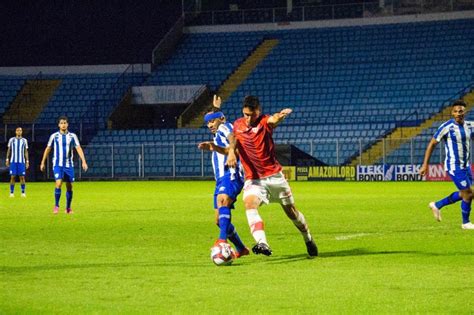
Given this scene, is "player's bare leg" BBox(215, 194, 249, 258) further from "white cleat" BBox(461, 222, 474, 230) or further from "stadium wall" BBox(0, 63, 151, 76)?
"stadium wall" BBox(0, 63, 151, 76)

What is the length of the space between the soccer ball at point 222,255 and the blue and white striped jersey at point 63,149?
12092mm

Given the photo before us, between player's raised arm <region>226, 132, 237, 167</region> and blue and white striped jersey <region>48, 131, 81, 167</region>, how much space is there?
1152 centimetres

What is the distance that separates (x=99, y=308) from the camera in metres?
9.00

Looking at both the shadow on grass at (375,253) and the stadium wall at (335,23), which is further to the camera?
the stadium wall at (335,23)

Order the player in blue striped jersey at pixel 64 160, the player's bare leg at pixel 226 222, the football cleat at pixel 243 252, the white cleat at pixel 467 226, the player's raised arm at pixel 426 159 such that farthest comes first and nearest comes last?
the player in blue striped jersey at pixel 64 160, the white cleat at pixel 467 226, the player's raised arm at pixel 426 159, the football cleat at pixel 243 252, the player's bare leg at pixel 226 222

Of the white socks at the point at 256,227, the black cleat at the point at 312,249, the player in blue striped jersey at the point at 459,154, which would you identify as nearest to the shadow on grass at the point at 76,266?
the white socks at the point at 256,227

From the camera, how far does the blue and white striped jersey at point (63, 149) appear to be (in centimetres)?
2402

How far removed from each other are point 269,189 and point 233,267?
Answer: 45.6 inches

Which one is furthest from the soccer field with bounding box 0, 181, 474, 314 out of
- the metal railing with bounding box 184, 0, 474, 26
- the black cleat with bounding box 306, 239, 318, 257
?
the metal railing with bounding box 184, 0, 474, 26

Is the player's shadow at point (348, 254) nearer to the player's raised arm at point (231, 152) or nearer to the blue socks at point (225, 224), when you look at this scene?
the blue socks at point (225, 224)

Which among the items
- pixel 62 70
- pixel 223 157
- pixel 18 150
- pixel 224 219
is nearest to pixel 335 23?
pixel 62 70

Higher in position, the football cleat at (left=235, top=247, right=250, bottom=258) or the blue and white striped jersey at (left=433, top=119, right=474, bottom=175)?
the blue and white striped jersey at (left=433, top=119, right=474, bottom=175)

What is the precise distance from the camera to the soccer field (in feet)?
30.2

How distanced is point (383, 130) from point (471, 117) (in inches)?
176
